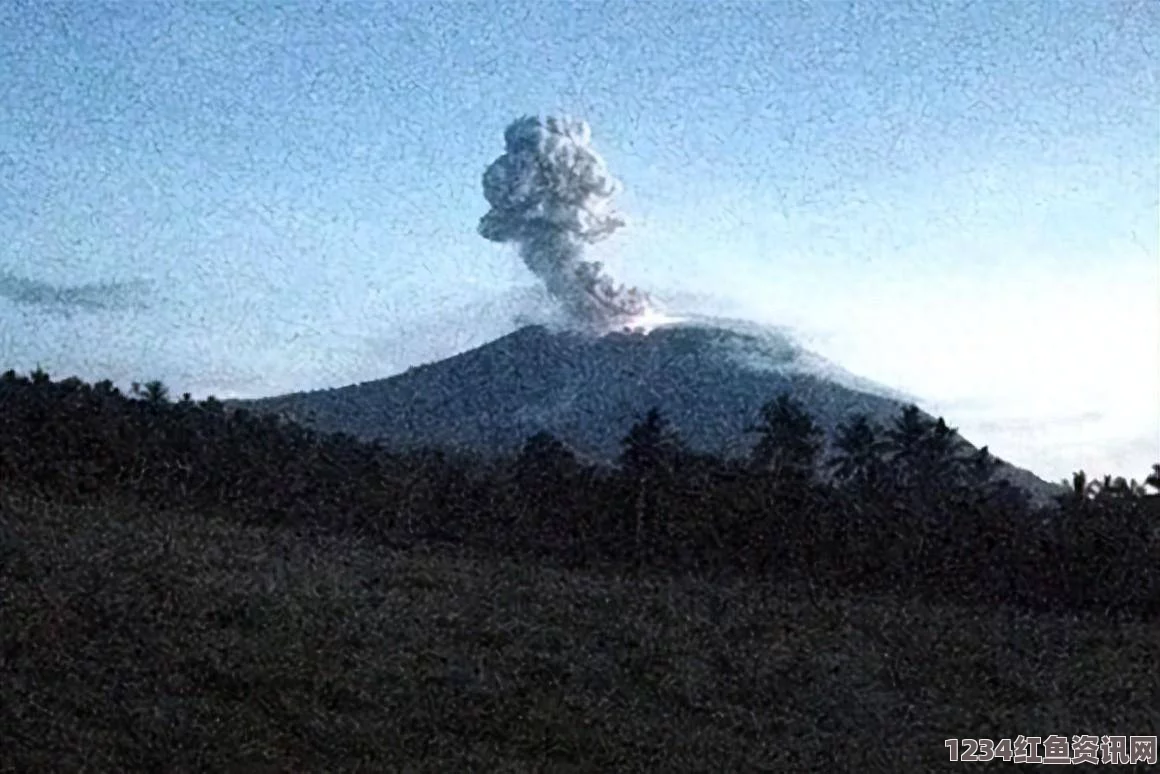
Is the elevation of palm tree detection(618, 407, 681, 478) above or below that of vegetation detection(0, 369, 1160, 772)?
above

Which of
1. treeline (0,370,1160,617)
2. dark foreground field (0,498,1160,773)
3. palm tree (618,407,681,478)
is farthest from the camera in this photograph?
palm tree (618,407,681,478)

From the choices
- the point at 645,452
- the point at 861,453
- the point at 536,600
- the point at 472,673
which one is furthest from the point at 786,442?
the point at 472,673

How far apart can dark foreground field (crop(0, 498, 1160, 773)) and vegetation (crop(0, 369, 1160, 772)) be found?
0.47ft

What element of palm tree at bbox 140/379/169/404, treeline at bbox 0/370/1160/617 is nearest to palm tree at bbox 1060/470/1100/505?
treeline at bbox 0/370/1160/617

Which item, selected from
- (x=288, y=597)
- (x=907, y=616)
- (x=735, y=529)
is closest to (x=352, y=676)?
(x=288, y=597)

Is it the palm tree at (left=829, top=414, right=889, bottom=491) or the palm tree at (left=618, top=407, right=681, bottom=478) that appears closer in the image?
the palm tree at (left=618, top=407, right=681, bottom=478)

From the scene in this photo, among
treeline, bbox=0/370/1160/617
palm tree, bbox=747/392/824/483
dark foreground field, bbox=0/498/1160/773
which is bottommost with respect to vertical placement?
dark foreground field, bbox=0/498/1160/773

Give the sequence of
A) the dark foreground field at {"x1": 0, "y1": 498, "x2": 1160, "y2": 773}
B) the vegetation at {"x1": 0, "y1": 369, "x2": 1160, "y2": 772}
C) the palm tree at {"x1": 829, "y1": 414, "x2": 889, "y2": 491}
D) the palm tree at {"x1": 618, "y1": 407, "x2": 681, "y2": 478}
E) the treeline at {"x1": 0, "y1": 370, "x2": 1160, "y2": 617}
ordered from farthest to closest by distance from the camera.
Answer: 1. the palm tree at {"x1": 829, "y1": 414, "x2": 889, "y2": 491}
2. the palm tree at {"x1": 618, "y1": 407, "x2": 681, "y2": 478}
3. the treeline at {"x1": 0, "y1": 370, "x2": 1160, "y2": 617}
4. the vegetation at {"x1": 0, "y1": 369, "x2": 1160, "y2": 772}
5. the dark foreground field at {"x1": 0, "y1": 498, "x2": 1160, "y2": 773}

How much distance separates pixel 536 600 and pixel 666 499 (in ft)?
84.6

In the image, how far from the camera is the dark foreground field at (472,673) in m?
24.6

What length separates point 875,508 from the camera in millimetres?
73250

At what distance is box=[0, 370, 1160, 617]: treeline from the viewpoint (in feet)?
229

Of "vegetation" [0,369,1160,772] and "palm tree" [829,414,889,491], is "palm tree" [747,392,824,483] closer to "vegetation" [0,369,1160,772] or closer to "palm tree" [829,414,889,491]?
"vegetation" [0,369,1160,772]

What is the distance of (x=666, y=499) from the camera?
75375mm
